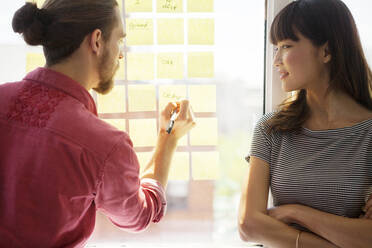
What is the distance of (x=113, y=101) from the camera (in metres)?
1.34

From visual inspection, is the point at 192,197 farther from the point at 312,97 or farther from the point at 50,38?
the point at 50,38

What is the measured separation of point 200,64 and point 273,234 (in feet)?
2.15

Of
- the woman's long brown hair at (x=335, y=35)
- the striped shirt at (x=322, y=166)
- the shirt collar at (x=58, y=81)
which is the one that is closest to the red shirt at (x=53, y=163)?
the shirt collar at (x=58, y=81)

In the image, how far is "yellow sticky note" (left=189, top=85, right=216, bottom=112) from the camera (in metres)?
1.34

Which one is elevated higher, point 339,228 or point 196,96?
point 196,96

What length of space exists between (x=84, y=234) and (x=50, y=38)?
0.53m

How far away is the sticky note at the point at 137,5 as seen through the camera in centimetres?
129

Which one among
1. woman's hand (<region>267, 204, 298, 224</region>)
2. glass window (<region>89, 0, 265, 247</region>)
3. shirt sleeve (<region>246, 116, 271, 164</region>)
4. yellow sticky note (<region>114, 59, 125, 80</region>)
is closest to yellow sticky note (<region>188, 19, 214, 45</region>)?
glass window (<region>89, 0, 265, 247</region>)

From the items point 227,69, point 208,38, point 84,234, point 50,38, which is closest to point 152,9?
point 208,38

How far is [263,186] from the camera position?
1.14m

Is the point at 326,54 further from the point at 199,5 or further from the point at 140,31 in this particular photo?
the point at 140,31

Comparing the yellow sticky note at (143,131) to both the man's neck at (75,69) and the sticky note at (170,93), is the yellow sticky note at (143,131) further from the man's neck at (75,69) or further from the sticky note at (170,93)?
the man's neck at (75,69)

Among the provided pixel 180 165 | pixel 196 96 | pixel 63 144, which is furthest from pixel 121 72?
pixel 63 144

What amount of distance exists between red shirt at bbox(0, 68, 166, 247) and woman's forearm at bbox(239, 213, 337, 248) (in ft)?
1.36
